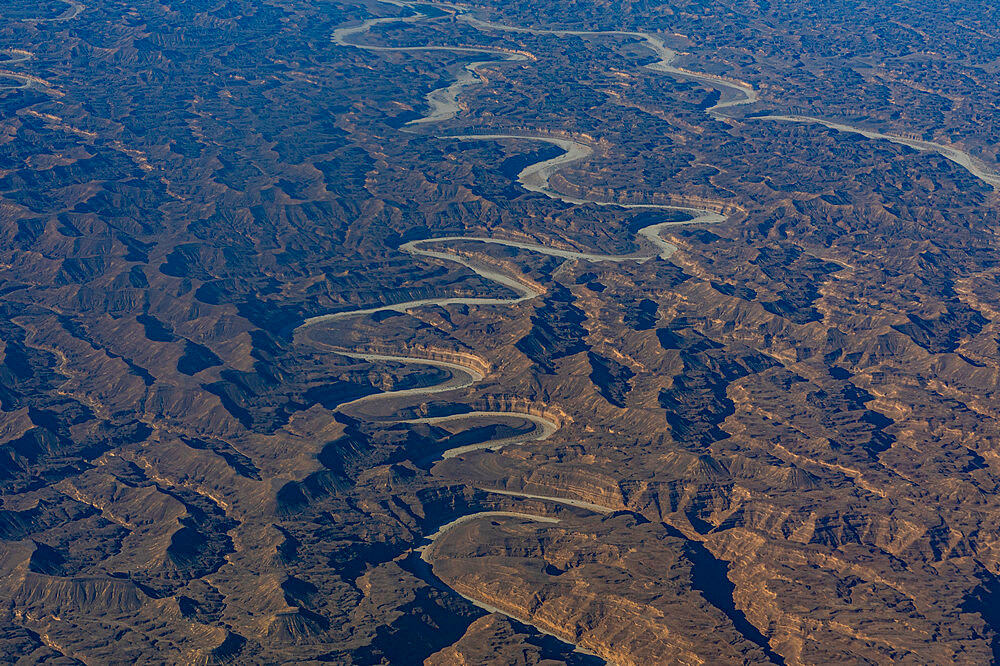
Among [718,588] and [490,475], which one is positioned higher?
[718,588]

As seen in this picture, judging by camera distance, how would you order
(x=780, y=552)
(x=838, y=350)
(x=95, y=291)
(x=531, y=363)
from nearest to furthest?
(x=780, y=552) < (x=531, y=363) < (x=838, y=350) < (x=95, y=291)

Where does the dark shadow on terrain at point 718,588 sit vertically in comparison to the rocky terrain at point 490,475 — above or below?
above

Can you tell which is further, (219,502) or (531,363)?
(531,363)

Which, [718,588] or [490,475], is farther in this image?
[490,475]

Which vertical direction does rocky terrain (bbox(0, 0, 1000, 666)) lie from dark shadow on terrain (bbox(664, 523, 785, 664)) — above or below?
below

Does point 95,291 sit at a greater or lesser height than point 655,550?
lesser

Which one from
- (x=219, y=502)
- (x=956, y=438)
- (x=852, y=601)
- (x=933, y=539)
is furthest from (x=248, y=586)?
(x=956, y=438)

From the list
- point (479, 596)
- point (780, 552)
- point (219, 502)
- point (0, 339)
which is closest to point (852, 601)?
point (780, 552)

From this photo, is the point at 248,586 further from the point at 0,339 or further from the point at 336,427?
the point at 0,339

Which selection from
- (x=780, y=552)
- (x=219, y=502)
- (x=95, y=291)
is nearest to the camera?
(x=780, y=552)
